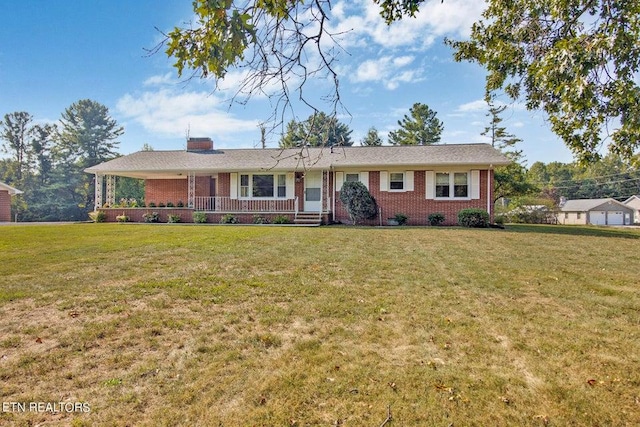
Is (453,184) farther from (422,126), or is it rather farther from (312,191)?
(422,126)

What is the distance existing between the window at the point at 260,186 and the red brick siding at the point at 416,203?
11.7ft

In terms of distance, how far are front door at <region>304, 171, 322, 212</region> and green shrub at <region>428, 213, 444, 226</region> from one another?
5692 millimetres

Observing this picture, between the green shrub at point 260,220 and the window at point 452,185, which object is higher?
the window at point 452,185

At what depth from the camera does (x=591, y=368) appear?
2926 mm

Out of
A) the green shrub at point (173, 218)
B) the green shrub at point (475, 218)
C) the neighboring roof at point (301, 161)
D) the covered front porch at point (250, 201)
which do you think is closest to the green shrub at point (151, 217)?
the covered front porch at point (250, 201)

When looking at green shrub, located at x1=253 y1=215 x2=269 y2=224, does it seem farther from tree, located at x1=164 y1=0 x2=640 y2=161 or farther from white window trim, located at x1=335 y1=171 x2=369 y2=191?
tree, located at x1=164 y1=0 x2=640 y2=161

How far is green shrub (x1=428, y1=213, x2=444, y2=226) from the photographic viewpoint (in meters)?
16.8

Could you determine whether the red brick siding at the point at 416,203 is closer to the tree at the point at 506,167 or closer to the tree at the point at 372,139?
the tree at the point at 506,167

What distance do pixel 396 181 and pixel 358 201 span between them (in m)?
2.68

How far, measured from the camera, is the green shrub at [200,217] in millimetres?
18042

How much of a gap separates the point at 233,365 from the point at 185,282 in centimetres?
295

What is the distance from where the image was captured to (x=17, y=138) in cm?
4434

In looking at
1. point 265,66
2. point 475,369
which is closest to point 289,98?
point 265,66

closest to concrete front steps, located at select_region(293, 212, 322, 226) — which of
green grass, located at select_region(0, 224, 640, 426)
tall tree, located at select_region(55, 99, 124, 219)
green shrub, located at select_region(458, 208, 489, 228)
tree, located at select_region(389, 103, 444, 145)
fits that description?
green shrub, located at select_region(458, 208, 489, 228)
